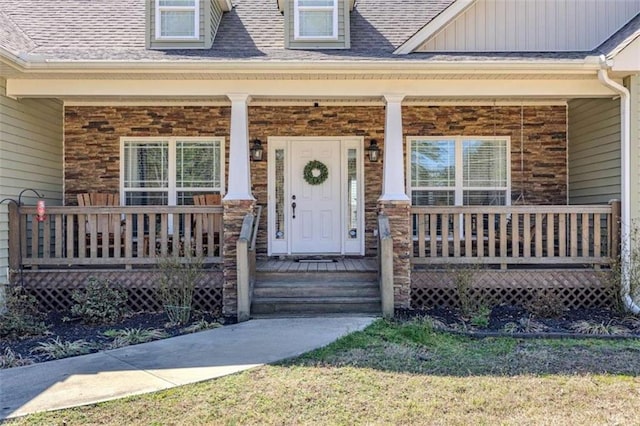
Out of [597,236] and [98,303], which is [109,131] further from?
[597,236]

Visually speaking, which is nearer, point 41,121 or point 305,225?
point 41,121

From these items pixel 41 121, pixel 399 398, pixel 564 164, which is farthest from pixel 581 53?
pixel 41 121

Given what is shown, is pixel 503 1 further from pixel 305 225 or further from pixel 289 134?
pixel 305 225

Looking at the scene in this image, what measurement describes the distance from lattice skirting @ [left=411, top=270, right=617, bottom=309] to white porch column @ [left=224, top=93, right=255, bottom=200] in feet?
9.00

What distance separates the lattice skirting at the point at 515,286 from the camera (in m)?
6.90

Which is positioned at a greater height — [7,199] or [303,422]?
[7,199]

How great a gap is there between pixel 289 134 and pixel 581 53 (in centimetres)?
495

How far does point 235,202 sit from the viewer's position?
6.67m

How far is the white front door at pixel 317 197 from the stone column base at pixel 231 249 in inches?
83.5

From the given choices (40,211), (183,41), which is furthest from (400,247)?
(40,211)

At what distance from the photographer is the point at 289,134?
870 cm

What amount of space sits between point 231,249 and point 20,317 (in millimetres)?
2659

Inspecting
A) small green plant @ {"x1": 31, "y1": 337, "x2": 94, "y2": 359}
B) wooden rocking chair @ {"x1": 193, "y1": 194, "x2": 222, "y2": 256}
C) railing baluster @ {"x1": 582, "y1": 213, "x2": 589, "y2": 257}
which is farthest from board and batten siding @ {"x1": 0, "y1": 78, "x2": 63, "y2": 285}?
railing baluster @ {"x1": 582, "y1": 213, "x2": 589, "y2": 257}

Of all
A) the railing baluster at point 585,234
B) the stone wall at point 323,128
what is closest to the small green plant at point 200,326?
the stone wall at point 323,128
